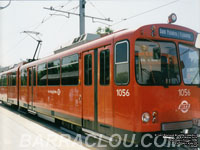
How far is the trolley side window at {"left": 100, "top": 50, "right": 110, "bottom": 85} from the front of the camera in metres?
6.41

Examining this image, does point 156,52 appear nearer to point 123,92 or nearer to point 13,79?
point 123,92

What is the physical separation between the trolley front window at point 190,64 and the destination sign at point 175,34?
0.24 metres

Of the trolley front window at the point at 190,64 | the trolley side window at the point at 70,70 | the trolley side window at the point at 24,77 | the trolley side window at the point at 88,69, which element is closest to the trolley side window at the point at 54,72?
the trolley side window at the point at 70,70

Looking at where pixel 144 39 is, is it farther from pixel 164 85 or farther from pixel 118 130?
pixel 118 130

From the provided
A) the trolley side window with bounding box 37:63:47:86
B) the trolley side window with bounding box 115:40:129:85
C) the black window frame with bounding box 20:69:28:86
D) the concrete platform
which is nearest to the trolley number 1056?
the trolley side window with bounding box 115:40:129:85

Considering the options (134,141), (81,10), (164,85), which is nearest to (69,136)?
(134,141)

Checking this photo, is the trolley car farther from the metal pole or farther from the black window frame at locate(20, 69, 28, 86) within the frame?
the metal pole

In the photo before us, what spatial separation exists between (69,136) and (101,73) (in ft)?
10.1

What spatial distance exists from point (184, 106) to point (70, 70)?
4.11 m

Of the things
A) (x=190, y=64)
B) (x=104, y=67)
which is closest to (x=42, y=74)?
(x=104, y=67)

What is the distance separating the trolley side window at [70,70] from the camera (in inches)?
320

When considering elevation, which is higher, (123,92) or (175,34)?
(175,34)

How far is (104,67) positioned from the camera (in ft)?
21.5

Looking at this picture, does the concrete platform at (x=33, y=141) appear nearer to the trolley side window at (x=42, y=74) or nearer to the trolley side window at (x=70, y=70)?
the trolley side window at (x=70, y=70)
